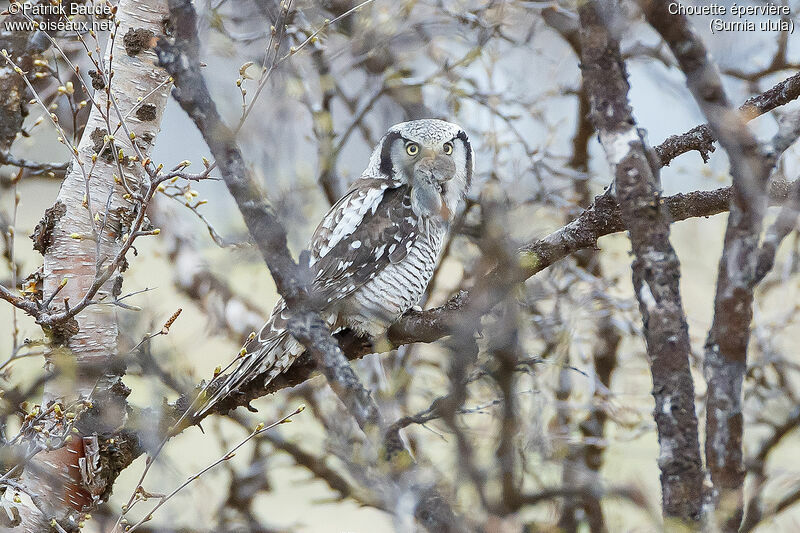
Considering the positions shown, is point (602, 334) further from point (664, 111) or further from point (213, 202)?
point (213, 202)

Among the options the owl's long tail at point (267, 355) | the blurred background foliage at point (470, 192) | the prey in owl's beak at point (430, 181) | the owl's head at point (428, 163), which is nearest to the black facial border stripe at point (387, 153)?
the owl's head at point (428, 163)

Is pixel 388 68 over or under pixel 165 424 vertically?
over

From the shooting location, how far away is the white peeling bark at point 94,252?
259cm

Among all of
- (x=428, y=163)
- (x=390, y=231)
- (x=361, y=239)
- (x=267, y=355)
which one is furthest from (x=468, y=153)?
(x=267, y=355)

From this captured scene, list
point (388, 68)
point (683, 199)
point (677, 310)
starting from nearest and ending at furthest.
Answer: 1. point (677, 310)
2. point (683, 199)
3. point (388, 68)

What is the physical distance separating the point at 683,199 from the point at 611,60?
118 cm

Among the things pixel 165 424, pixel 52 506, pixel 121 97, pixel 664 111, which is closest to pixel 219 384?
pixel 165 424

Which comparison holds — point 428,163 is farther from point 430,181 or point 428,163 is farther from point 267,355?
point 267,355

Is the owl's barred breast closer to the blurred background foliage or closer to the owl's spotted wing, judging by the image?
the owl's spotted wing

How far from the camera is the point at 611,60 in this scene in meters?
1.54

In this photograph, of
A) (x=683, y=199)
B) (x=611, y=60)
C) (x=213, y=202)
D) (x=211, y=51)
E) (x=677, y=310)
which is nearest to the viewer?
(x=677, y=310)

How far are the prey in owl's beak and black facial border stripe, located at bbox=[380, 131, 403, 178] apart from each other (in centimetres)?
19

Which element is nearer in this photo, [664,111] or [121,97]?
[121,97]

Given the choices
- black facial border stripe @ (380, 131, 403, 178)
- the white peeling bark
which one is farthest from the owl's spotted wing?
the white peeling bark
